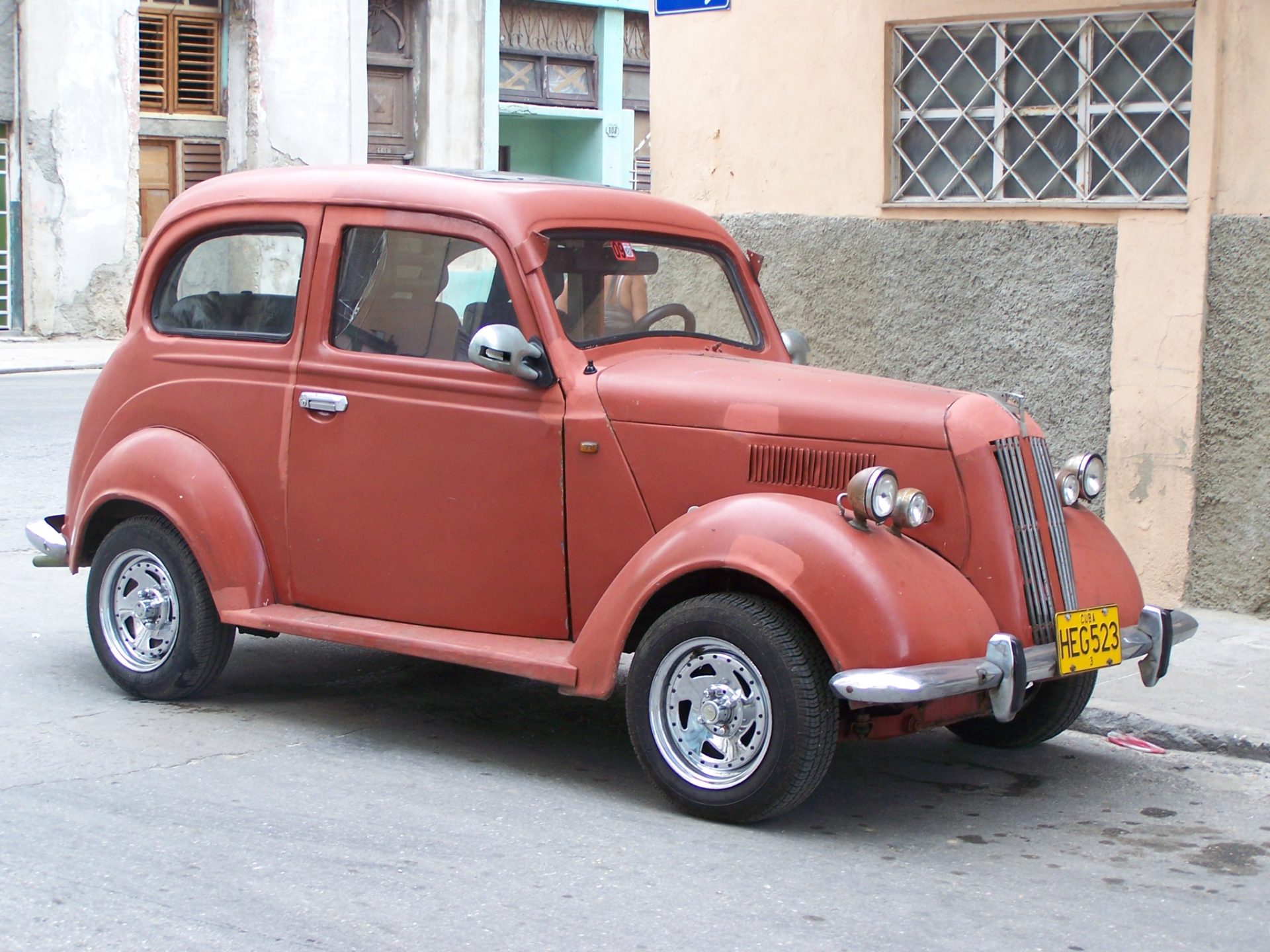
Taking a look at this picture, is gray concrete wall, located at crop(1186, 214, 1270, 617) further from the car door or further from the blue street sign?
the car door

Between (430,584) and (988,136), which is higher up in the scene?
(988,136)

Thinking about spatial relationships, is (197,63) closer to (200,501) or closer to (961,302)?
(961,302)

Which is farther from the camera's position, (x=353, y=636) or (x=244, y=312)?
(x=244, y=312)

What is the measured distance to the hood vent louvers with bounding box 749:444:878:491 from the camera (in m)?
5.04

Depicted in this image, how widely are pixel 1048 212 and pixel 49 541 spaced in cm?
479

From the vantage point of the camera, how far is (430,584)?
18.6 feet

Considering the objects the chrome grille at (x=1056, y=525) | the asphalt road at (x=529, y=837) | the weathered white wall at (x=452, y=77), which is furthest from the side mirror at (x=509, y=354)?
the weathered white wall at (x=452, y=77)

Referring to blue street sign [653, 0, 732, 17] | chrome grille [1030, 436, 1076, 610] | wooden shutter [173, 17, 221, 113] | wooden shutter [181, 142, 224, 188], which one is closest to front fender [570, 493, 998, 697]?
chrome grille [1030, 436, 1076, 610]

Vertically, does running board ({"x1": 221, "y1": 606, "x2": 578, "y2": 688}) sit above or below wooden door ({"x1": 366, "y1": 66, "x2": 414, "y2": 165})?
below

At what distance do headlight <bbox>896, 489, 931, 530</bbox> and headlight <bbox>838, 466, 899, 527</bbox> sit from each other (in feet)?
0.06

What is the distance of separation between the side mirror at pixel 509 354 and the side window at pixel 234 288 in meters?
0.93

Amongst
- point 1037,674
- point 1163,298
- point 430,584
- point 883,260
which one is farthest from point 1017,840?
point 883,260

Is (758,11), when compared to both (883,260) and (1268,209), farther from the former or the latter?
(1268,209)

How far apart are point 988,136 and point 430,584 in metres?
4.24
